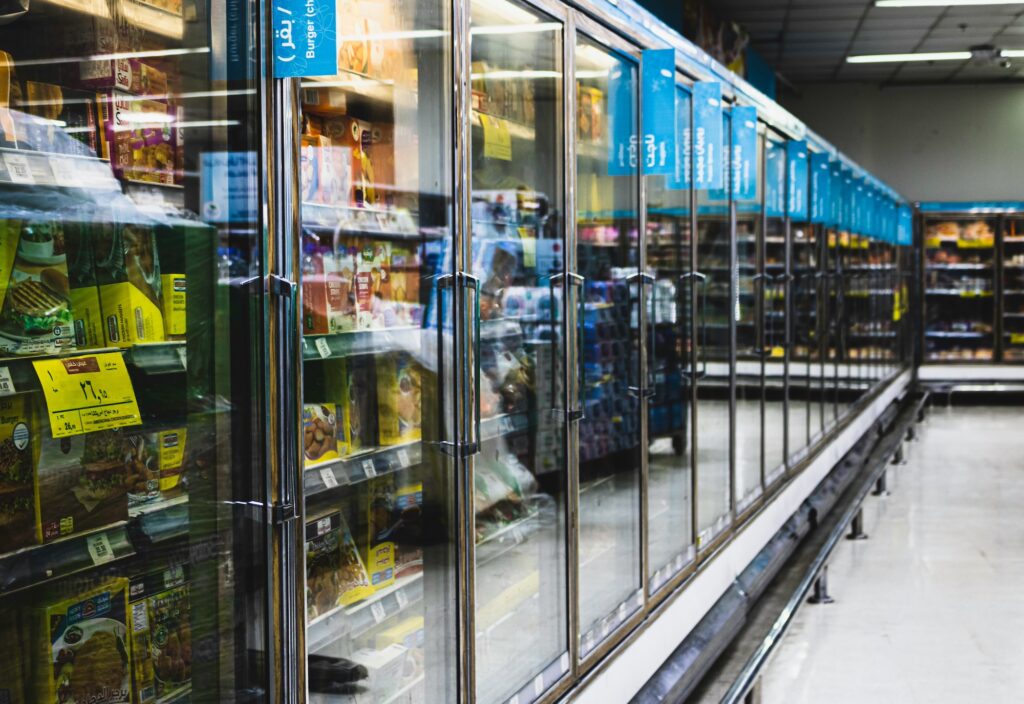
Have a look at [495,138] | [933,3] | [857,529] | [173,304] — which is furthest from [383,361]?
[933,3]

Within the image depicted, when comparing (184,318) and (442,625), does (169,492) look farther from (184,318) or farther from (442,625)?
(442,625)

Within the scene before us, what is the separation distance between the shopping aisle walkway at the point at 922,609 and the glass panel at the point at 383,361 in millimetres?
2394

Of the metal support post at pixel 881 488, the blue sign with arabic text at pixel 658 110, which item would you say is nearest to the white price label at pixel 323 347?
the blue sign with arabic text at pixel 658 110

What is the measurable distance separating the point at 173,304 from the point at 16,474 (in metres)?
0.39

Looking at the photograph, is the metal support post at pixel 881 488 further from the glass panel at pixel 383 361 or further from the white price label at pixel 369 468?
the white price label at pixel 369 468

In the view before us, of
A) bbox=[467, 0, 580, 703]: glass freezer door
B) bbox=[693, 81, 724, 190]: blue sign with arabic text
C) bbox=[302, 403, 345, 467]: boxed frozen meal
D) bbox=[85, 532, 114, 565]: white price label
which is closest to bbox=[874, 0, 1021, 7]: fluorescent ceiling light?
bbox=[693, 81, 724, 190]: blue sign with arabic text

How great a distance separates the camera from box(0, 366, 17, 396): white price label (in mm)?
1579

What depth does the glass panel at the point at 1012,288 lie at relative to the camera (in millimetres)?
15469

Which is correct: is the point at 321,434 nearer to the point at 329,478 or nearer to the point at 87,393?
the point at 329,478

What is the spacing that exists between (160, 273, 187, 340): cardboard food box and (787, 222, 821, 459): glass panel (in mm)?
5314

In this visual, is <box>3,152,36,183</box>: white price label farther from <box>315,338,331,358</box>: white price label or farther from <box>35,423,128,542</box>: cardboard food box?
<box>315,338,331,358</box>: white price label

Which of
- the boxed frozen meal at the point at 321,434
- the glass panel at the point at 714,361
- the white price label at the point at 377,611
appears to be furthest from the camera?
the glass panel at the point at 714,361

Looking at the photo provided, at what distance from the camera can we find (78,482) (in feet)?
5.74

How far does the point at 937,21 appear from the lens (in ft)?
40.1
